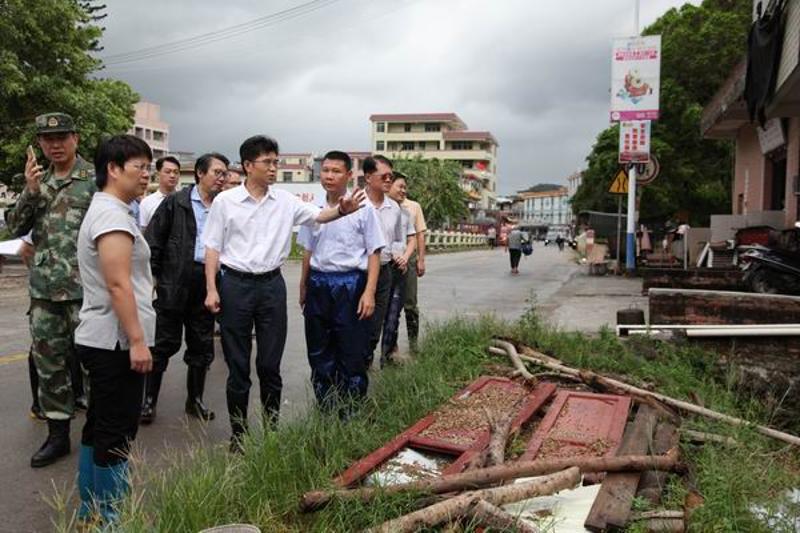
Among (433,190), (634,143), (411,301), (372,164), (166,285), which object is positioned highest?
(433,190)

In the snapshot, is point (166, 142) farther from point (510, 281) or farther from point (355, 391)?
point (355, 391)

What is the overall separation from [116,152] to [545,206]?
513 feet

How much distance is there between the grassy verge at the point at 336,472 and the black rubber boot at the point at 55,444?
85 centimetres

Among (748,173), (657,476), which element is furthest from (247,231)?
(748,173)

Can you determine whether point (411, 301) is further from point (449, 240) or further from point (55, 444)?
point (449, 240)

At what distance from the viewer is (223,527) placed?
252 cm

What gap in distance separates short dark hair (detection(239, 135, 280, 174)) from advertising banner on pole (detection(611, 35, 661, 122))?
46.0 feet

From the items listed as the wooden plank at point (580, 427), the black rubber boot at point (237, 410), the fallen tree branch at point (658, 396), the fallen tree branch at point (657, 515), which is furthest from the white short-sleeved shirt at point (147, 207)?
the fallen tree branch at point (657, 515)

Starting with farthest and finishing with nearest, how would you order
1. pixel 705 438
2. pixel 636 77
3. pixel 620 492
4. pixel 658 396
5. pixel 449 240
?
pixel 449 240
pixel 636 77
pixel 658 396
pixel 705 438
pixel 620 492

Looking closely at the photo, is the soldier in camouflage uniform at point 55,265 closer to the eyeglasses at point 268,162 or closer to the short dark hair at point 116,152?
the eyeglasses at point 268,162

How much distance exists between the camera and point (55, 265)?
417 centimetres

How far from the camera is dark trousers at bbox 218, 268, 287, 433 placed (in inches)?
162

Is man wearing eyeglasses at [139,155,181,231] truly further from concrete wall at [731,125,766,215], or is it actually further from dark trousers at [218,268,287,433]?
concrete wall at [731,125,766,215]

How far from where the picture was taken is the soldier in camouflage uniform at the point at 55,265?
4148 mm
